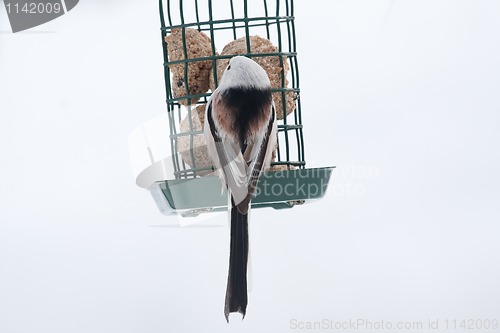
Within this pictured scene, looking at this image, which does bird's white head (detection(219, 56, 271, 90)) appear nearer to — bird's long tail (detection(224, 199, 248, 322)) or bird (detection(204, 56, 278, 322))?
bird (detection(204, 56, 278, 322))

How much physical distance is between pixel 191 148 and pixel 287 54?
56 centimetres

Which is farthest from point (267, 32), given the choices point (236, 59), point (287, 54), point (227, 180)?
point (227, 180)

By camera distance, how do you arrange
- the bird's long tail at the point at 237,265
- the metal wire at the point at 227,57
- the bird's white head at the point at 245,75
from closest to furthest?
the bird's long tail at the point at 237,265 → the bird's white head at the point at 245,75 → the metal wire at the point at 227,57

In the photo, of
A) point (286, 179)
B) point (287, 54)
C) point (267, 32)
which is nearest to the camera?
point (286, 179)

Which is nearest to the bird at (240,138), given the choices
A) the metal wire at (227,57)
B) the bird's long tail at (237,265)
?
the bird's long tail at (237,265)

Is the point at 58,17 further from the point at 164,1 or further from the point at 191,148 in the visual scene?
the point at 191,148

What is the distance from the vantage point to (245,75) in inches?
171

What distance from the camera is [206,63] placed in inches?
189

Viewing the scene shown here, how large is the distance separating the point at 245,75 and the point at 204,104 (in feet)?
1.63

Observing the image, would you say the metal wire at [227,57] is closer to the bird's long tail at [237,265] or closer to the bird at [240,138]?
the bird at [240,138]

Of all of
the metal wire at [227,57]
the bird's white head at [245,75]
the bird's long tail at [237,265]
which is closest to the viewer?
the bird's long tail at [237,265]

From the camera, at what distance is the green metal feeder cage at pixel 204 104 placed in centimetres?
423

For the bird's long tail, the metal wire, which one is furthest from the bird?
the metal wire

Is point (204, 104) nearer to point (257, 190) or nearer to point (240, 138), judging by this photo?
point (240, 138)
